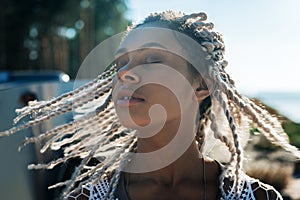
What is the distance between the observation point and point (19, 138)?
3.13 metres

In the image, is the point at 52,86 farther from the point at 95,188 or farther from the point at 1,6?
the point at 1,6

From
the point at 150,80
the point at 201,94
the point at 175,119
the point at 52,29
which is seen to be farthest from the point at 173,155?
the point at 52,29

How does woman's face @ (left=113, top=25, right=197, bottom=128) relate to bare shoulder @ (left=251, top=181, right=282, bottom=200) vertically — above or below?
above

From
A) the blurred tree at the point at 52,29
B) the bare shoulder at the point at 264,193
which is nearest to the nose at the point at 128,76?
the bare shoulder at the point at 264,193

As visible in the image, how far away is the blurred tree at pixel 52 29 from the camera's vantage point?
2108 cm

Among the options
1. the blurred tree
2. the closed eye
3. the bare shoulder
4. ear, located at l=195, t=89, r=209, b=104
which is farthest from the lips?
the blurred tree

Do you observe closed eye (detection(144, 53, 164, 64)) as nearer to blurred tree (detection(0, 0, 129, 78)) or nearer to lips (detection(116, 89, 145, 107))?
lips (detection(116, 89, 145, 107))

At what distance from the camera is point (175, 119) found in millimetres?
2133

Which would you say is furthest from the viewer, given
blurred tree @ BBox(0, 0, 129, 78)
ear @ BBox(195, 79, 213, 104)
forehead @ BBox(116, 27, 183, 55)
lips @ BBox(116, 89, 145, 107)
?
blurred tree @ BBox(0, 0, 129, 78)

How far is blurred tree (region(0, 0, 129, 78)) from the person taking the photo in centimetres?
2108

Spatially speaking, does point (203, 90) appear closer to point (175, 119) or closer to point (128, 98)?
point (175, 119)

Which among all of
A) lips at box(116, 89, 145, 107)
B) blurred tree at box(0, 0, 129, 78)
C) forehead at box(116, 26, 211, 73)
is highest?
blurred tree at box(0, 0, 129, 78)

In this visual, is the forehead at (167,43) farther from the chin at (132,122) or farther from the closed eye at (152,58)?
the chin at (132,122)

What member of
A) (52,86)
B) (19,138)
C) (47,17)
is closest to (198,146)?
(19,138)
